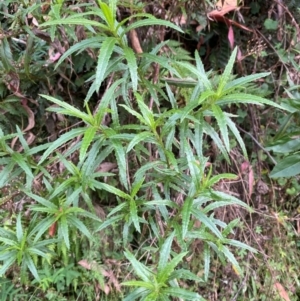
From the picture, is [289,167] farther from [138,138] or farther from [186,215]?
[138,138]

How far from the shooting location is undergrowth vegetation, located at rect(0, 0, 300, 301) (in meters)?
1.00

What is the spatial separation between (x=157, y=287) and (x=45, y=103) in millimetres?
974

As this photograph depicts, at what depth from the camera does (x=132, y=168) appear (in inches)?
60.3

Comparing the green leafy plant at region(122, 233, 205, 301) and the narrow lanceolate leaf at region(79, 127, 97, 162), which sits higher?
the narrow lanceolate leaf at region(79, 127, 97, 162)

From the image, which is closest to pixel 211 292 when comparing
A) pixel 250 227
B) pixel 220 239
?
pixel 250 227

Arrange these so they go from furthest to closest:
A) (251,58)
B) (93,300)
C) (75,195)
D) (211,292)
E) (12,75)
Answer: (251,58) → (211,292) → (93,300) → (12,75) → (75,195)

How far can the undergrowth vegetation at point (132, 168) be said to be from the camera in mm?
1000

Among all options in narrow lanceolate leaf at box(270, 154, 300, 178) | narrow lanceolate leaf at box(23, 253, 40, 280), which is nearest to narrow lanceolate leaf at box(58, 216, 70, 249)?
narrow lanceolate leaf at box(23, 253, 40, 280)

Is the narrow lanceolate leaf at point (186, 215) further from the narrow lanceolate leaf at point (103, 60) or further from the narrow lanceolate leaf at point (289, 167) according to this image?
the narrow lanceolate leaf at point (289, 167)

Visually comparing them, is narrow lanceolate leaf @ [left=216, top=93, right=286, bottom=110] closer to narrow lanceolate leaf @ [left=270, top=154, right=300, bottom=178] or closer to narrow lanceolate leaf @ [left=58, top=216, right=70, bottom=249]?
narrow lanceolate leaf @ [left=58, top=216, right=70, bottom=249]

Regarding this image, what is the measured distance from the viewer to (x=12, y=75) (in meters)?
1.42

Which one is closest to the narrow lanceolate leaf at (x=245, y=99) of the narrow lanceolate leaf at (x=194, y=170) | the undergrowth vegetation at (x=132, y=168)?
the undergrowth vegetation at (x=132, y=168)

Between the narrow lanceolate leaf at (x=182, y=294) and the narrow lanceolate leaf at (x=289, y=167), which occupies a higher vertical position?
the narrow lanceolate leaf at (x=182, y=294)

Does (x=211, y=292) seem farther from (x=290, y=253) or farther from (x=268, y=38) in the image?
(x=268, y=38)
